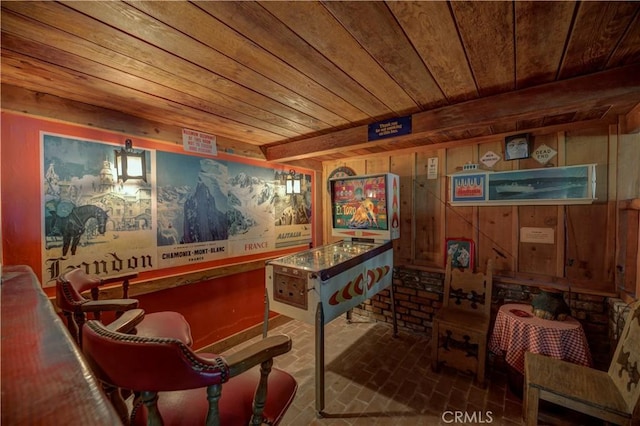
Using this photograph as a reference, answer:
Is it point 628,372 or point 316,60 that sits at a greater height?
point 316,60

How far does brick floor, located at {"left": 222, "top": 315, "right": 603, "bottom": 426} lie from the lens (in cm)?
212

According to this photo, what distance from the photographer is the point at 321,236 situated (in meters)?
4.50

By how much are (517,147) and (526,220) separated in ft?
2.69

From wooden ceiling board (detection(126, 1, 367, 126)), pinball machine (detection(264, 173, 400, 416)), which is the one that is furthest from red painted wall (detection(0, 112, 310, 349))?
wooden ceiling board (detection(126, 1, 367, 126))

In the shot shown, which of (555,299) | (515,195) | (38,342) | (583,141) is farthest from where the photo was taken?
(515,195)

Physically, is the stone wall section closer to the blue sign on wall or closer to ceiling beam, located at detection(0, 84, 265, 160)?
the blue sign on wall

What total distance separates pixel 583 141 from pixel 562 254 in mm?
1161

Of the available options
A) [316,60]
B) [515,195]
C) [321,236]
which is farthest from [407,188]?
[316,60]

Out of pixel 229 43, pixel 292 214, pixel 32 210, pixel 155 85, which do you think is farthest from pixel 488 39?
pixel 32 210

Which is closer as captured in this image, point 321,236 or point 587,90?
point 587,90

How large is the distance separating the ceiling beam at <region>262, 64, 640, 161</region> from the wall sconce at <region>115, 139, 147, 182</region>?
2093 mm

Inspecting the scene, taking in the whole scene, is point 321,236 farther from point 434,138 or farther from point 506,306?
point 506,306

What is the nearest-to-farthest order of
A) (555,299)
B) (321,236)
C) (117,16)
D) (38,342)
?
(38,342)
(117,16)
(555,299)
(321,236)

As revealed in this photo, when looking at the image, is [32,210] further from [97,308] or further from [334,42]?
[334,42]
